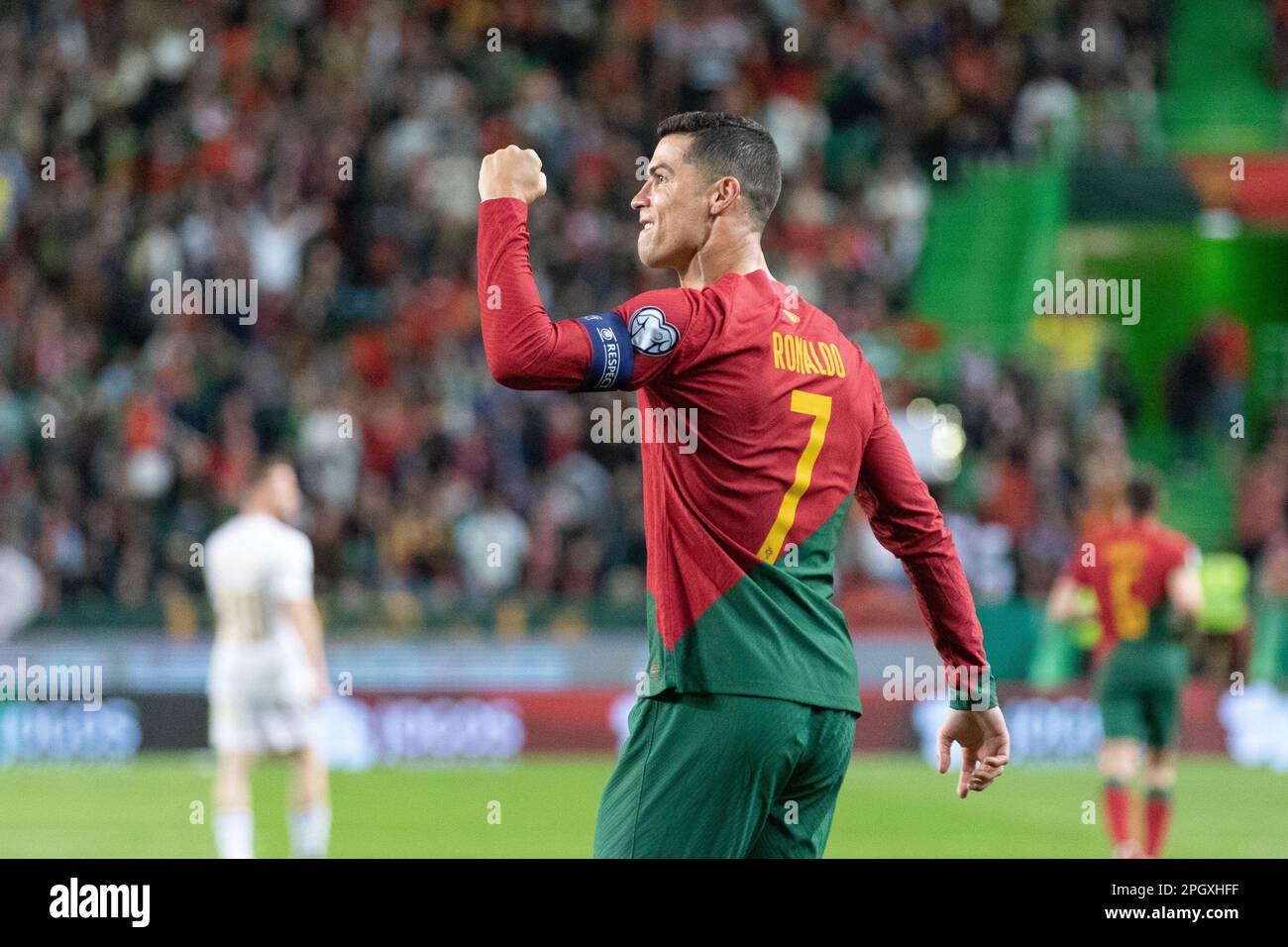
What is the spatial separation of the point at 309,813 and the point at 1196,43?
18476mm

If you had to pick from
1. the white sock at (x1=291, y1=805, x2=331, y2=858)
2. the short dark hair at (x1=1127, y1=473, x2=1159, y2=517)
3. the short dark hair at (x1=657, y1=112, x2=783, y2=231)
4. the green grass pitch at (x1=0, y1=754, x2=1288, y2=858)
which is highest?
the short dark hair at (x1=657, y1=112, x2=783, y2=231)

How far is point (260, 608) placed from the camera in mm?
10383

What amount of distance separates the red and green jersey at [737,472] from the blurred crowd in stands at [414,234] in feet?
35.0

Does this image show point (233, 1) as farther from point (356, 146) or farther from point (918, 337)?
point (918, 337)

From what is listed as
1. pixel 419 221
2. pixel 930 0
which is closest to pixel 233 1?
pixel 419 221

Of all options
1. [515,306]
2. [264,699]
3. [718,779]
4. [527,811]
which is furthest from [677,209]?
[527,811]

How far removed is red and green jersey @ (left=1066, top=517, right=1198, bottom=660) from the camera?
1095 cm

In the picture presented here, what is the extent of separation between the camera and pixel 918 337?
64.4ft

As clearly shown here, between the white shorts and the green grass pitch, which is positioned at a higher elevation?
the white shorts

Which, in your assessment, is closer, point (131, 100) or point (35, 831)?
point (35, 831)

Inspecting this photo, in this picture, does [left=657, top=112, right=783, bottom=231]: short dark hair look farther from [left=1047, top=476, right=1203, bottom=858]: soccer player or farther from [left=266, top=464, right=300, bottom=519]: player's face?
[left=1047, top=476, right=1203, bottom=858]: soccer player

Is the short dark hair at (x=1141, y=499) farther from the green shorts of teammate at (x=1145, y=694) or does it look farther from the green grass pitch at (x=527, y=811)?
the green grass pitch at (x=527, y=811)

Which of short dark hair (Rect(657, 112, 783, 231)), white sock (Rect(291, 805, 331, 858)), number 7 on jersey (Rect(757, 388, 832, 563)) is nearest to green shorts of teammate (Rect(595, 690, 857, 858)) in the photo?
number 7 on jersey (Rect(757, 388, 832, 563))

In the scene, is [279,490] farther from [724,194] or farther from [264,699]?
[724,194]
